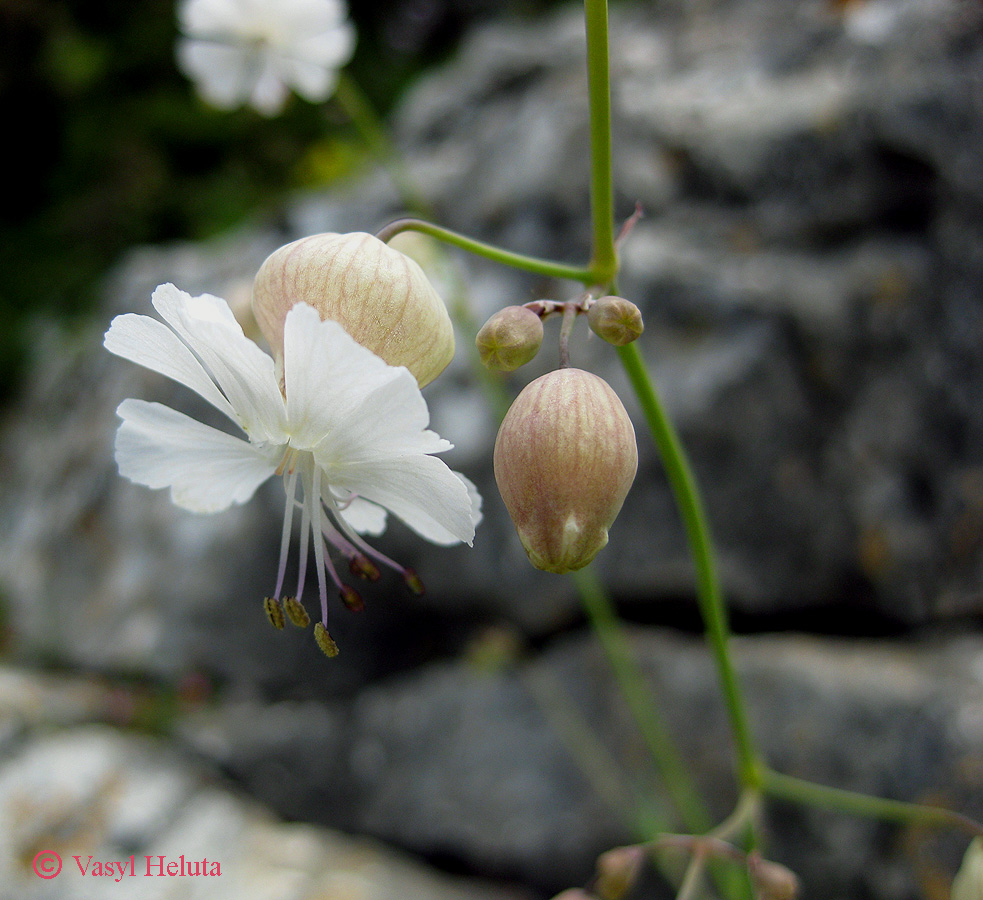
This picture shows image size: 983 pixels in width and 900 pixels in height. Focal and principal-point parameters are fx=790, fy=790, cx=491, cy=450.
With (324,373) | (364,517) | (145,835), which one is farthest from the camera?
(145,835)

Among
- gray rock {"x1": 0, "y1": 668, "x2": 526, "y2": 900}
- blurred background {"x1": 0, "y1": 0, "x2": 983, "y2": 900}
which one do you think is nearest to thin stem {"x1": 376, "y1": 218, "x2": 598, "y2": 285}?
blurred background {"x1": 0, "y1": 0, "x2": 983, "y2": 900}

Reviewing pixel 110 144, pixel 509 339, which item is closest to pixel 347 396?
pixel 509 339

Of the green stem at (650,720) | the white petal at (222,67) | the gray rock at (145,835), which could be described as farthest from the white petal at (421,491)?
the gray rock at (145,835)

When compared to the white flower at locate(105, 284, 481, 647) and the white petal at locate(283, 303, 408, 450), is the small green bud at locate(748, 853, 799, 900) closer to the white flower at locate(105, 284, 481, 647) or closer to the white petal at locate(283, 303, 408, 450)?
the white flower at locate(105, 284, 481, 647)

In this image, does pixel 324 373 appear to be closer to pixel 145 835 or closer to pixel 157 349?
pixel 157 349

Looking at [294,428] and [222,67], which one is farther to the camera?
[222,67]

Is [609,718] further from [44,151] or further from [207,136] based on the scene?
[44,151]

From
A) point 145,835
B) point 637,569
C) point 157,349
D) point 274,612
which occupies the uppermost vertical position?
point 157,349
